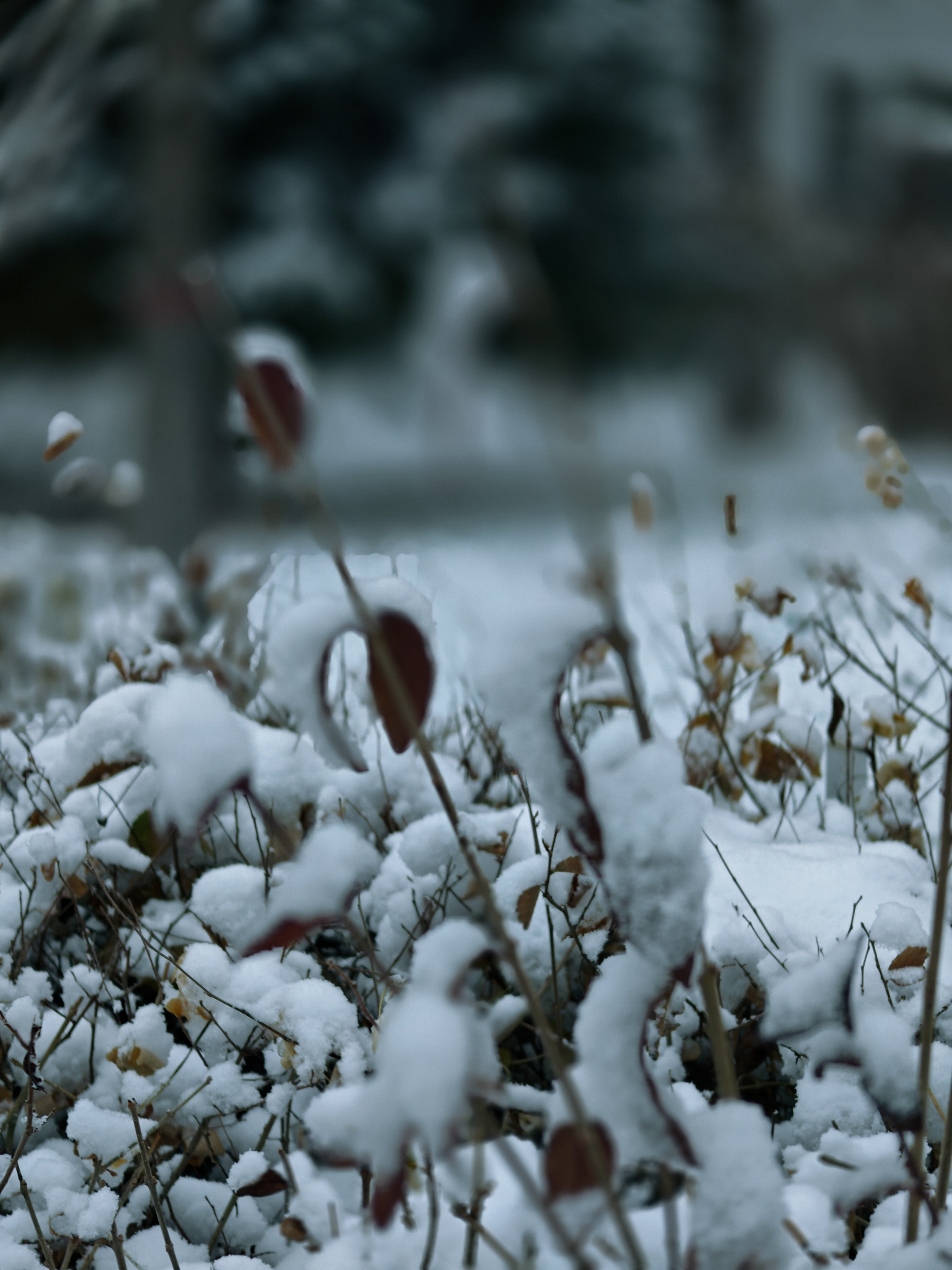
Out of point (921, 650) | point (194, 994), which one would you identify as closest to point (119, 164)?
point (921, 650)

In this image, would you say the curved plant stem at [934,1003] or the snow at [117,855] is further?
the snow at [117,855]

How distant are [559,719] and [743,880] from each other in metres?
0.58

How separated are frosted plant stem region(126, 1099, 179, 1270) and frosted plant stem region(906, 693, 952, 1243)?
44 cm

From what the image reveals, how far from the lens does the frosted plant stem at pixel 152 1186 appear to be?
66 centimetres

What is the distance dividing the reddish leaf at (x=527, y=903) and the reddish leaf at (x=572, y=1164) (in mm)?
445

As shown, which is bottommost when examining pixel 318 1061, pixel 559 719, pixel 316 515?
pixel 318 1061

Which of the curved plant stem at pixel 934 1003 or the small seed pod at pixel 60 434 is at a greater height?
the small seed pod at pixel 60 434

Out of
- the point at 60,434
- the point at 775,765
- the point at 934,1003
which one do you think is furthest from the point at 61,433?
the point at 775,765

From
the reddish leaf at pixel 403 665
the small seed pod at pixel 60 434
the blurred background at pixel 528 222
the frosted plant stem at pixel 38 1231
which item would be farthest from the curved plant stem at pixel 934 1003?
the blurred background at pixel 528 222

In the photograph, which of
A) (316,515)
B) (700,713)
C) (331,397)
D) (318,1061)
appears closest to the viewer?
(316,515)

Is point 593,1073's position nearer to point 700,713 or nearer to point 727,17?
point 700,713

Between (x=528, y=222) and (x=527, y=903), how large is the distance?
4521 millimetres

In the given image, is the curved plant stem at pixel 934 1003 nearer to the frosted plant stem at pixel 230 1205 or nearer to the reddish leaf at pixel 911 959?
the reddish leaf at pixel 911 959

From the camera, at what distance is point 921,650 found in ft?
6.00
